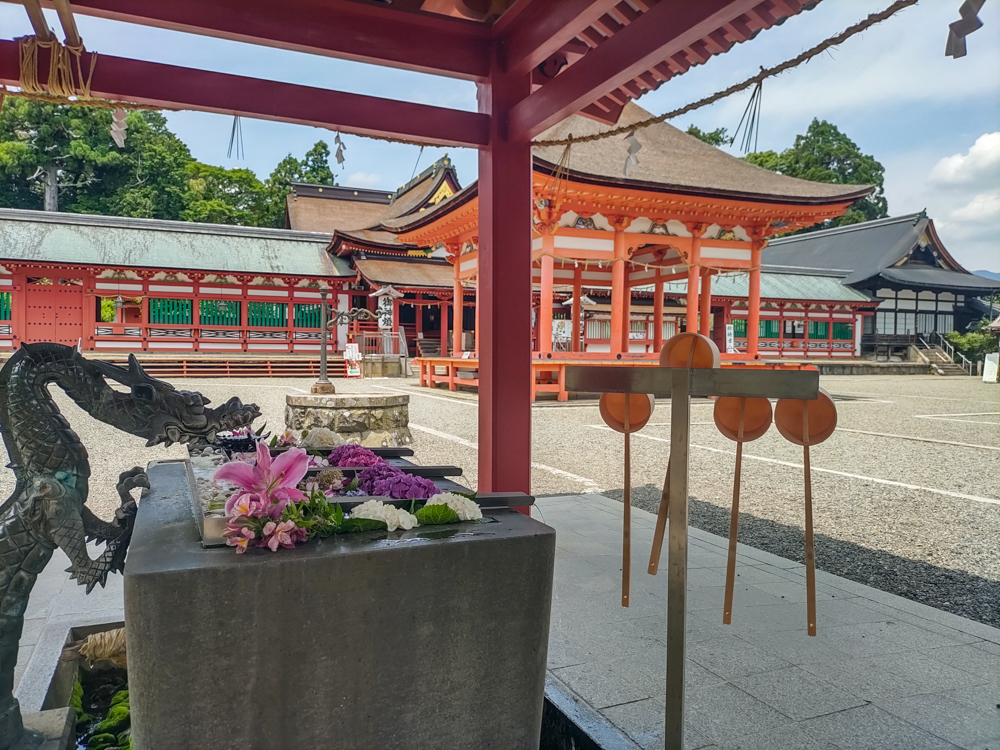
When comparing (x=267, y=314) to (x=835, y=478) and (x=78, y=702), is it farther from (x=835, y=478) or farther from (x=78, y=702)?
(x=78, y=702)

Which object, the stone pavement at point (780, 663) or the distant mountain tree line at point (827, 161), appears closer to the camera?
the stone pavement at point (780, 663)

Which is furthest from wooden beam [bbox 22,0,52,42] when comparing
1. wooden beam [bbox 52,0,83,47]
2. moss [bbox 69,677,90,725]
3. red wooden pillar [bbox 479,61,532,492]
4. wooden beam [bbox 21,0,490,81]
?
moss [bbox 69,677,90,725]

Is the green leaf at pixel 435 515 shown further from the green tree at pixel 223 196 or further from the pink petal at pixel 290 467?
the green tree at pixel 223 196

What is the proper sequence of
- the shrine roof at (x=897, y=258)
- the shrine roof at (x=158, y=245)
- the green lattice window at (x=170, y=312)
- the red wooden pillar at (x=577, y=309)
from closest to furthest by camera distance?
the red wooden pillar at (x=577, y=309) → the shrine roof at (x=158, y=245) → the green lattice window at (x=170, y=312) → the shrine roof at (x=897, y=258)

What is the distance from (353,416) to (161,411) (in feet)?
13.1

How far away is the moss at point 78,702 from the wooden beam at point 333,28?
2705 mm

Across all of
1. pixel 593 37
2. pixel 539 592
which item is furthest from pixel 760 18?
pixel 539 592

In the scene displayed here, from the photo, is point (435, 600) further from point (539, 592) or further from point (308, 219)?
point (308, 219)

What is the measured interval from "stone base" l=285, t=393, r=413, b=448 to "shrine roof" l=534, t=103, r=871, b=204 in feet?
17.5

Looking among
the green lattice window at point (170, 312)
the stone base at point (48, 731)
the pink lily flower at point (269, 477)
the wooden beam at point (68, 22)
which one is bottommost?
the stone base at point (48, 731)

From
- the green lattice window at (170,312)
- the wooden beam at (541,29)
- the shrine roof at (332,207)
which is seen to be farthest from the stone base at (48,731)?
the shrine roof at (332,207)

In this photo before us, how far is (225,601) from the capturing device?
134cm

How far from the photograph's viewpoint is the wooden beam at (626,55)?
7.23ft

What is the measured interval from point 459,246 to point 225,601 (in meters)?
13.8
